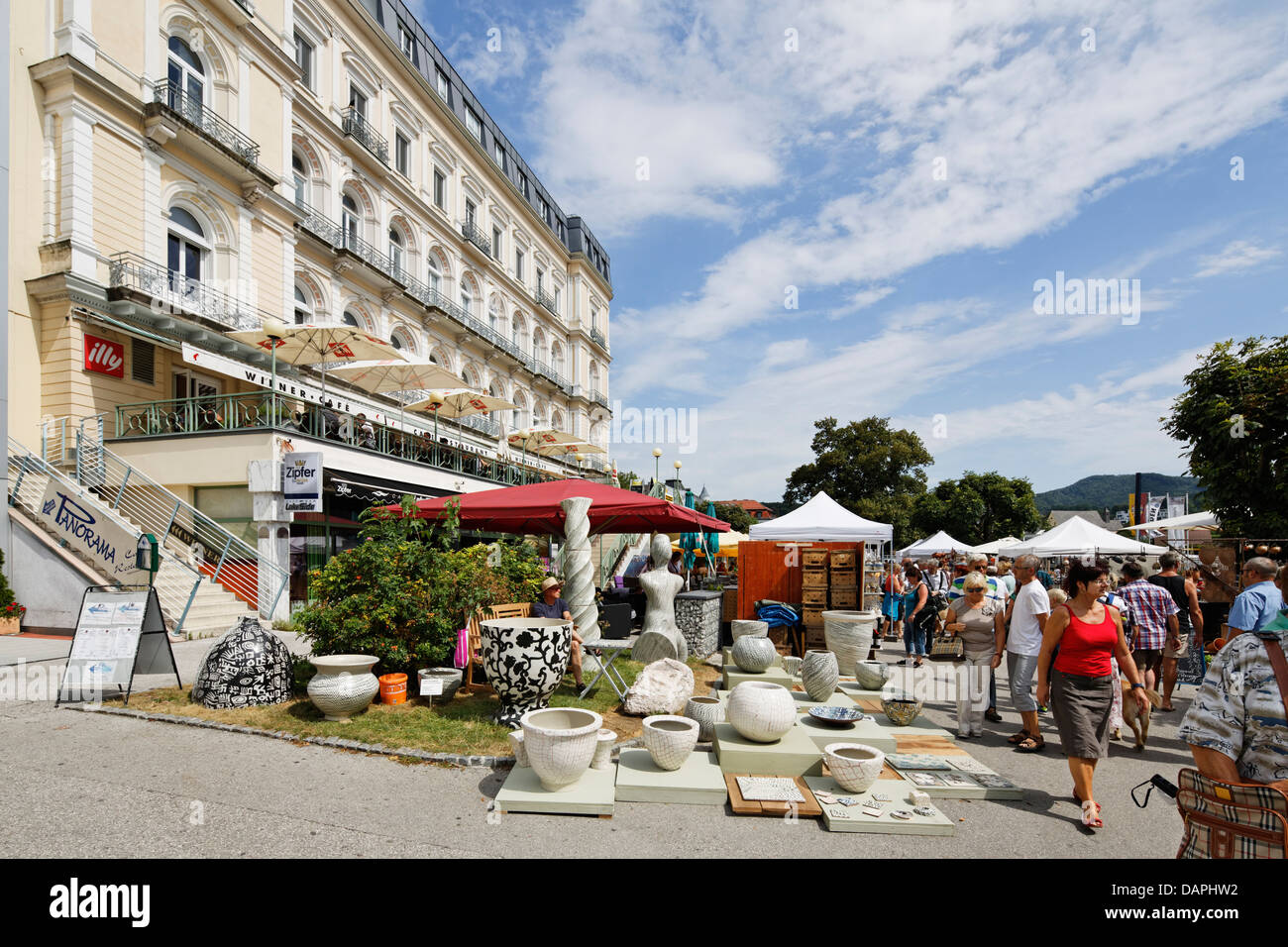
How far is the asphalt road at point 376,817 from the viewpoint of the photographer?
3938 millimetres

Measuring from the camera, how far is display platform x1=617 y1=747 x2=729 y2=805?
479cm

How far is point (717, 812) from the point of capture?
4.61 metres

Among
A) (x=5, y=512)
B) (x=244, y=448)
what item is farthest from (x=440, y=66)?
(x=5, y=512)

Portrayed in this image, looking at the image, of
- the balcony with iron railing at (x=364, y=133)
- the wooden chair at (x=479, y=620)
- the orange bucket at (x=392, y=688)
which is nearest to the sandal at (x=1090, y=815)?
the wooden chair at (x=479, y=620)

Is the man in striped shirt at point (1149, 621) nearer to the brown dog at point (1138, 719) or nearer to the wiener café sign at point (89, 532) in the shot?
the brown dog at point (1138, 719)

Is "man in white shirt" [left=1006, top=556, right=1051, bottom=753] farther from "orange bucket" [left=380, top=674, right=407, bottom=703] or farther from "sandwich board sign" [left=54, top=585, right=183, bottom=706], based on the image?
"sandwich board sign" [left=54, top=585, right=183, bottom=706]

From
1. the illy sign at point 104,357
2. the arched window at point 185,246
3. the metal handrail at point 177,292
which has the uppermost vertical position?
the arched window at point 185,246

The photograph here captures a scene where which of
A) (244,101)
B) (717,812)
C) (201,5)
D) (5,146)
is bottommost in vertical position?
(717,812)

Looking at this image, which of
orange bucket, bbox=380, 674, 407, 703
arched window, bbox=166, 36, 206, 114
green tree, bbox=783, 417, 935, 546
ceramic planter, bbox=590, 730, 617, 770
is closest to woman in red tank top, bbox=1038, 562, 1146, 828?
ceramic planter, bbox=590, 730, 617, 770

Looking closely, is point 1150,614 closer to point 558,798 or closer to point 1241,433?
point 558,798

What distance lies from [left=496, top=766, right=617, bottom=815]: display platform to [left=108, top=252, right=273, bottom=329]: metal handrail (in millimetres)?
15745

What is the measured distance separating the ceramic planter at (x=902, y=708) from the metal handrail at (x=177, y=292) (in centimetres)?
1712

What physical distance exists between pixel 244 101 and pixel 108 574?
14003 mm
